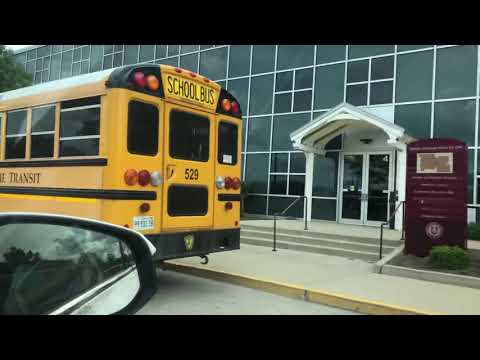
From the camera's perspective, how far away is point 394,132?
11969mm

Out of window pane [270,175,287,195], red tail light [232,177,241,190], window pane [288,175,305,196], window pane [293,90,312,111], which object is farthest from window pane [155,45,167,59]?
red tail light [232,177,241,190]

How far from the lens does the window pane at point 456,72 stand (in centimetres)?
1312

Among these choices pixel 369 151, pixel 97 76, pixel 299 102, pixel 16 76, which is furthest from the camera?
pixel 16 76

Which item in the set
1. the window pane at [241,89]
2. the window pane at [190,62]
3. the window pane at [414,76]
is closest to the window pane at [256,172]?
the window pane at [241,89]

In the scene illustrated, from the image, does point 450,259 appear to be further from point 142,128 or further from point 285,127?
point 285,127

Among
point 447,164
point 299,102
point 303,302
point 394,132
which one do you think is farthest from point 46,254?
point 299,102

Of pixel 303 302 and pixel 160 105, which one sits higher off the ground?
pixel 160 105

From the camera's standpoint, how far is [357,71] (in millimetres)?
15336

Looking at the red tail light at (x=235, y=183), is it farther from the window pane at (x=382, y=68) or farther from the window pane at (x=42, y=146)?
the window pane at (x=382, y=68)

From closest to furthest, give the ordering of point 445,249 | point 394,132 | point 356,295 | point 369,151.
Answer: point 356,295 → point 445,249 → point 394,132 → point 369,151

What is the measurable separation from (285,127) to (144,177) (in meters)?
11.8

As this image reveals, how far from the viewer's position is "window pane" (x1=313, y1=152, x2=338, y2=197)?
15.1 metres

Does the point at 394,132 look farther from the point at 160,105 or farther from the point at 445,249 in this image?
the point at 160,105

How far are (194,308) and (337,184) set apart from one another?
33.0ft
